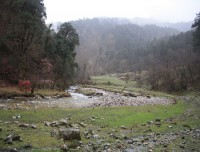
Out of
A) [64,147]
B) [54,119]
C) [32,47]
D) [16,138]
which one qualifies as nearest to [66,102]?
[54,119]

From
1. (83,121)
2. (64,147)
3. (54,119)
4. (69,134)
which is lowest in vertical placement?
(83,121)

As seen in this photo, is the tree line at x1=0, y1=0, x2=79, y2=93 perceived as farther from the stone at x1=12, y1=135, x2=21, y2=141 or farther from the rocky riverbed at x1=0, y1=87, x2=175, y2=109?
the stone at x1=12, y1=135, x2=21, y2=141

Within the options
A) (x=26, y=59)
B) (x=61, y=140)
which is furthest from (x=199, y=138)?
(x=26, y=59)

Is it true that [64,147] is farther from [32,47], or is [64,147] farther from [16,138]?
[32,47]

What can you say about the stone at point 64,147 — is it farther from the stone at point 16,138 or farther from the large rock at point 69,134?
the stone at point 16,138

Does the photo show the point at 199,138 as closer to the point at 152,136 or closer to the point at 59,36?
the point at 152,136

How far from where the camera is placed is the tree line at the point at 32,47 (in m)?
59.7

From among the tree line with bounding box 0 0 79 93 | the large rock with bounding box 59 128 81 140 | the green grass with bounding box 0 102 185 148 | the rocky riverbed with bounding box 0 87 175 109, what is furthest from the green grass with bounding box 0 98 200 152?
the tree line with bounding box 0 0 79 93

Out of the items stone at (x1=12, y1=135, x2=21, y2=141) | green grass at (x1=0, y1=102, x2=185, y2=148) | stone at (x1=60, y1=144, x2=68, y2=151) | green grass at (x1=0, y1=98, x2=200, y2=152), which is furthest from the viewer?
green grass at (x1=0, y1=102, x2=185, y2=148)

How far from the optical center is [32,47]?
71000mm

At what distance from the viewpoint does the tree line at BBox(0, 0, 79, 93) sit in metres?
59.7

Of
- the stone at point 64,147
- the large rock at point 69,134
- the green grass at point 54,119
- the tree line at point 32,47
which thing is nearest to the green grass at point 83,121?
the green grass at point 54,119

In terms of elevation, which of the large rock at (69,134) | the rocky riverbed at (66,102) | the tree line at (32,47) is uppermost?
the tree line at (32,47)

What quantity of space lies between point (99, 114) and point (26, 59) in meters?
36.9
